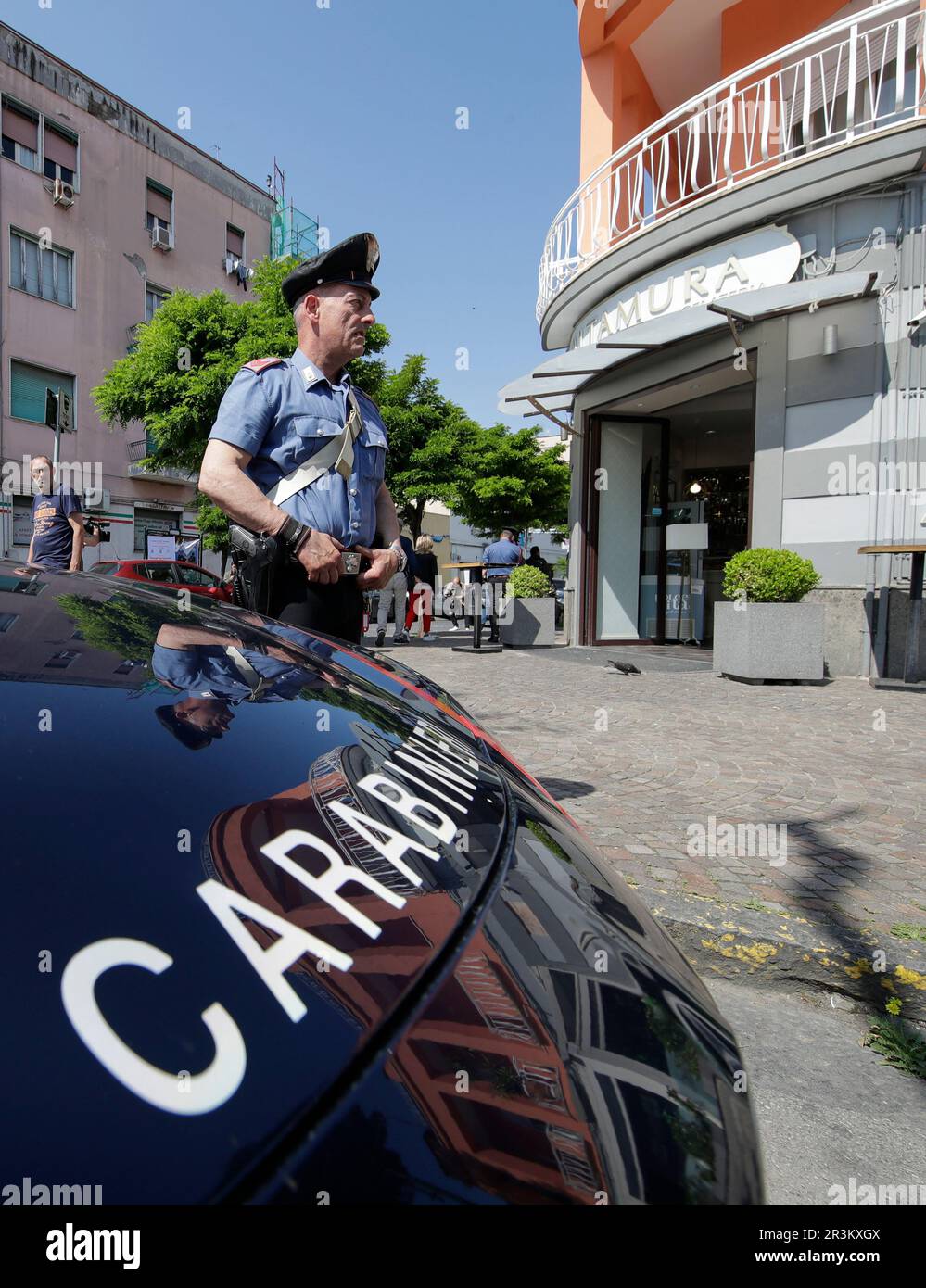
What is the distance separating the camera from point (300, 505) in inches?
102

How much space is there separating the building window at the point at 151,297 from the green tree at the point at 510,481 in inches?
474

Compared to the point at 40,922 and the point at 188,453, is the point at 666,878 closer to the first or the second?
the point at 40,922

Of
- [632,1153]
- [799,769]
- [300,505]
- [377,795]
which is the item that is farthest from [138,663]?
[799,769]

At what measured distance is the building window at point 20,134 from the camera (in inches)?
877

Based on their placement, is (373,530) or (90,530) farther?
(90,530)

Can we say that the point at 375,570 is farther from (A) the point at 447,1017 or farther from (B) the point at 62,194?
(B) the point at 62,194

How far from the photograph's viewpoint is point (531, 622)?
12.2 metres

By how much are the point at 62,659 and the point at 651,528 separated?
38.6 ft

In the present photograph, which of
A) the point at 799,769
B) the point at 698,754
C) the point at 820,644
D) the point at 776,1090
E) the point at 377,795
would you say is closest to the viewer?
the point at 377,795

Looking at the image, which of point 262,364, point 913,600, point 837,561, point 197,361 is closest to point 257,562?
point 262,364

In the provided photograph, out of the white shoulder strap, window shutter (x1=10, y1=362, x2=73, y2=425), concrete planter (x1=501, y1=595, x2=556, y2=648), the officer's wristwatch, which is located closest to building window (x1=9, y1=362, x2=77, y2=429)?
window shutter (x1=10, y1=362, x2=73, y2=425)

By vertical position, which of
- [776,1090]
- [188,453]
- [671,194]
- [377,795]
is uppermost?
[671,194]

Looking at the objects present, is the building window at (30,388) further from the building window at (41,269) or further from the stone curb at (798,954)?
the stone curb at (798,954)

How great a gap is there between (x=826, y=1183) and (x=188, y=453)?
15.2 meters
